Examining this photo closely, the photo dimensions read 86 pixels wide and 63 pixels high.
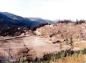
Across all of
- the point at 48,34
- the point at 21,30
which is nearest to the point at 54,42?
the point at 48,34

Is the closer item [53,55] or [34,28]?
[53,55]

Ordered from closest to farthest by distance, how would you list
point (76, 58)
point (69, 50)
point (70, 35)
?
point (76, 58) < point (69, 50) < point (70, 35)

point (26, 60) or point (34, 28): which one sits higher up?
point (34, 28)

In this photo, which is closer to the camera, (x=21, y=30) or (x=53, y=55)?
(x=53, y=55)

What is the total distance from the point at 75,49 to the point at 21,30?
219cm

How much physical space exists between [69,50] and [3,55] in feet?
7.60

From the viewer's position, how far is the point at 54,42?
12.0m

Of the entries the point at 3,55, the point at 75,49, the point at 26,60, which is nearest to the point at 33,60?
the point at 26,60

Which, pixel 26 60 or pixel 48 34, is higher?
pixel 48 34

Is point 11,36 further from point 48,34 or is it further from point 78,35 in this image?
point 78,35

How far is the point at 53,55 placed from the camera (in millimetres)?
11102

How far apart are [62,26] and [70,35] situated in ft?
1.80

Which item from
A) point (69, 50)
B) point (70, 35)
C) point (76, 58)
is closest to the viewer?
point (76, 58)

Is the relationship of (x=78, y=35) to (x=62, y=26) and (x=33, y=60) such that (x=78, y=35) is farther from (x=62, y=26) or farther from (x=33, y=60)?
(x=33, y=60)
